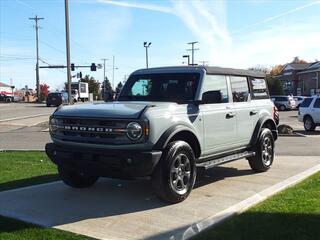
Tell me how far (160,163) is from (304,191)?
93.3 inches

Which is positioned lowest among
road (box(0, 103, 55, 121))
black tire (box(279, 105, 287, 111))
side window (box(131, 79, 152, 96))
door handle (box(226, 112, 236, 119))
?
black tire (box(279, 105, 287, 111))

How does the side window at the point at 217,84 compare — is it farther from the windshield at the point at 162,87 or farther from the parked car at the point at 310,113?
the parked car at the point at 310,113

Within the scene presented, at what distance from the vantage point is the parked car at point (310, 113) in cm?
2370

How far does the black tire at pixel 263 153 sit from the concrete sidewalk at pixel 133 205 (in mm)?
191

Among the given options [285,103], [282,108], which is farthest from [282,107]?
[285,103]

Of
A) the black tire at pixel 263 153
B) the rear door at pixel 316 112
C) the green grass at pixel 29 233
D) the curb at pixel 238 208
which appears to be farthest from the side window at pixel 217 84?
the rear door at pixel 316 112

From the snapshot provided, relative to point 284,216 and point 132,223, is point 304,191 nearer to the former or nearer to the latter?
point 284,216

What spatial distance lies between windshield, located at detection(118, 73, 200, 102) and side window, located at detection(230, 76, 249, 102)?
1096 mm

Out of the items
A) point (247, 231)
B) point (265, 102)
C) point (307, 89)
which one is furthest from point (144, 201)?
point (307, 89)

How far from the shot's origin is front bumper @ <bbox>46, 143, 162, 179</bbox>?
6539 mm

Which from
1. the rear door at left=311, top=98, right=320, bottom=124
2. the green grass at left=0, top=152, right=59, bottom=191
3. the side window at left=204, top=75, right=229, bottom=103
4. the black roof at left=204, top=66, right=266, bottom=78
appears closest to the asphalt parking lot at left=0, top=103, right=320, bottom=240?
the green grass at left=0, top=152, right=59, bottom=191

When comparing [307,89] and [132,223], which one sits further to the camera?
[307,89]

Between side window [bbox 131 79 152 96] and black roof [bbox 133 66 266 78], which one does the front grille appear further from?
black roof [bbox 133 66 266 78]

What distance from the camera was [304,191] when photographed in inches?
302
